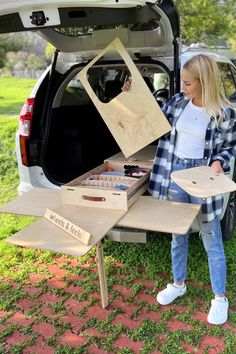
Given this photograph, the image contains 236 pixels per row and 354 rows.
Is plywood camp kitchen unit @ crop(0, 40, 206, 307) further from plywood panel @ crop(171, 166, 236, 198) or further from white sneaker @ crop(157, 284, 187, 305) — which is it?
white sneaker @ crop(157, 284, 187, 305)

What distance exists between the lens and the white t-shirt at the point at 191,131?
2432 mm

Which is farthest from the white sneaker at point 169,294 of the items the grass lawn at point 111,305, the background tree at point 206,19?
the background tree at point 206,19

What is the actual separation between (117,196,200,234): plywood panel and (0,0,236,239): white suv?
107 centimetres

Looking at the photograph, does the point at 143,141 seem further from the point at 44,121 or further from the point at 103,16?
the point at 44,121

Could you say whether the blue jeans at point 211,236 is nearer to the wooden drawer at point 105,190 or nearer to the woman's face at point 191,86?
the wooden drawer at point 105,190

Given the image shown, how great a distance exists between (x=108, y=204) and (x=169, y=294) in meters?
0.87

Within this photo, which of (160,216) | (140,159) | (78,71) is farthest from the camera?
(78,71)

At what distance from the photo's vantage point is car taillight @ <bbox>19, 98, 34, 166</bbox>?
3.36m

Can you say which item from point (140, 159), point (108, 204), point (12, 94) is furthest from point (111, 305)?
point (12, 94)

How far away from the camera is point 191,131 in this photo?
2.46 metres

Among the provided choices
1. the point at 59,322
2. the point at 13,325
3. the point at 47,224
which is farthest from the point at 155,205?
the point at 13,325

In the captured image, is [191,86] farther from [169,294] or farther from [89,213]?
[169,294]

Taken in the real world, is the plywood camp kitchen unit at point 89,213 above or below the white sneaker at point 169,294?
above

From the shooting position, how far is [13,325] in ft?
8.79
